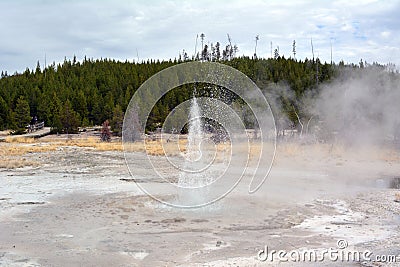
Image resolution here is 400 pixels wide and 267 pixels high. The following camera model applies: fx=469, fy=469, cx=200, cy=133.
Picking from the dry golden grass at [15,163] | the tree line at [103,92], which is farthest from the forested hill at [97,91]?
the dry golden grass at [15,163]

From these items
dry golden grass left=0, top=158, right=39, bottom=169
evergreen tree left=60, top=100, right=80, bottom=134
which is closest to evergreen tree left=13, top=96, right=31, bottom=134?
evergreen tree left=60, top=100, right=80, bottom=134

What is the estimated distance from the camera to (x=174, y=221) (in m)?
10.1

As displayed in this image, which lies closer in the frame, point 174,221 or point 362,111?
point 174,221

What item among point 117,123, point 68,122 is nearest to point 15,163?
point 117,123

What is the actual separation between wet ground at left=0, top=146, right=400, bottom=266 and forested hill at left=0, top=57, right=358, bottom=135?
879 inches

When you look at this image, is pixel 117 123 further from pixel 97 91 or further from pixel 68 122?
pixel 97 91

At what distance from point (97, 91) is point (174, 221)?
52156mm

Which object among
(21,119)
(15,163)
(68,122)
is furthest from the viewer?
(68,122)

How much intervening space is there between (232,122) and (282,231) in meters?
21.6

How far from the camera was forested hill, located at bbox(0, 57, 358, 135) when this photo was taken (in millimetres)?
42575

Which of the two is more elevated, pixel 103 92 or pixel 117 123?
pixel 103 92

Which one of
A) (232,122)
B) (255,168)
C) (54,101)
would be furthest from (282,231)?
(54,101)

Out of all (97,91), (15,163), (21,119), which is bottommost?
(15,163)

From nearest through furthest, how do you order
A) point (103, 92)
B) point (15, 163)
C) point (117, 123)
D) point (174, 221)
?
point (174, 221), point (15, 163), point (117, 123), point (103, 92)
